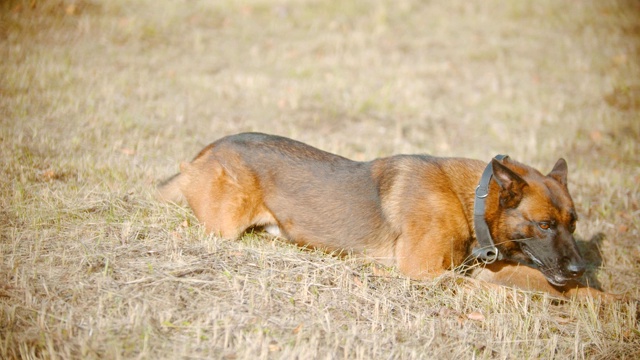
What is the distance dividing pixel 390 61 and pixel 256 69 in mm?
3032

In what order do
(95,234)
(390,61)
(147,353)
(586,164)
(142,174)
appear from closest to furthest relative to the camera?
(147,353)
(95,234)
(142,174)
(586,164)
(390,61)

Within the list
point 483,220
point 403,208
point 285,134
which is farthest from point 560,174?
point 285,134

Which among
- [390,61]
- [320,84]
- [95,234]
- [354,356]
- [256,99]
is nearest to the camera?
[354,356]

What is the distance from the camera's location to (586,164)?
28.4ft

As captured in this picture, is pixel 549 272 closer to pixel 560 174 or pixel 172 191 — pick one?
pixel 560 174

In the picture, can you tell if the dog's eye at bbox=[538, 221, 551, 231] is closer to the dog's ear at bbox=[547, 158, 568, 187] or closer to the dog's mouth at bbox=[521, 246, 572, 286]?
the dog's mouth at bbox=[521, 246, 572, 286]

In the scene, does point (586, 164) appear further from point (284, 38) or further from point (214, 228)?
point (284, 38)

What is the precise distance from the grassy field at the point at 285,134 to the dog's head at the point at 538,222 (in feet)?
1.37

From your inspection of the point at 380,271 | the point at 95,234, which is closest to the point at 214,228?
the point at 95,234

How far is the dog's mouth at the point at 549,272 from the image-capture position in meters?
4.83

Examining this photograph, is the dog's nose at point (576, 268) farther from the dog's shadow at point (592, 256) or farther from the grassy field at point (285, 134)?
the dog's shadow at point (592, 256)

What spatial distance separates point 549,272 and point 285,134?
465 cm

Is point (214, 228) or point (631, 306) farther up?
point (214, 228)

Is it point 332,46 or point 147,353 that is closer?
point 147,353
